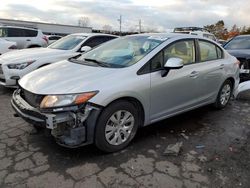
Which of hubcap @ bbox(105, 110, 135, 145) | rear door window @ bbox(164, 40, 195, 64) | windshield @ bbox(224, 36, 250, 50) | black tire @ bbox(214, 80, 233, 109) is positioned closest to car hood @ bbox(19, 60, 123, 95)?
hubcap @ bbox(105, 110, 135, 145)

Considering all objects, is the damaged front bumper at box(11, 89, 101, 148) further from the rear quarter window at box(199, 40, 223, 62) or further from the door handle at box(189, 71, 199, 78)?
the rear quarter window at box(199, 40, 223, 62)

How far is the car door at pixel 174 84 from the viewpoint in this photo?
3.83 metres

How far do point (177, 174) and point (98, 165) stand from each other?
936 mm

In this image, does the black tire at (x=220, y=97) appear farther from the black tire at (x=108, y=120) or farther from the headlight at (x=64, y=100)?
the headlight at (x=64, y=100)

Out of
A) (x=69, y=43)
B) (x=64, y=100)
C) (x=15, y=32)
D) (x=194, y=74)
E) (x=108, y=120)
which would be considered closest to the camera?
(x=64, y=100)

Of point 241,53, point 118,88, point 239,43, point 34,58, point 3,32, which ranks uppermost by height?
point 3,32

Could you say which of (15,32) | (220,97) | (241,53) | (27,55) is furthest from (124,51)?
(15,32)

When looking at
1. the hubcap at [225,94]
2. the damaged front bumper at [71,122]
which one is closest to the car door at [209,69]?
the hubcap at [225,94]

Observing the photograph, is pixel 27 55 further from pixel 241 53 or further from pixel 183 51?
pixel 241 53

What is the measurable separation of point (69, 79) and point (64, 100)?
1.38ft

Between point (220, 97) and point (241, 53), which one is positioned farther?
point (241, 53)

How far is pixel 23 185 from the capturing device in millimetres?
2797

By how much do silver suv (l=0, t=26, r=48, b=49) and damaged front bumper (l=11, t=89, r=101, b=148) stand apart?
11.4 m

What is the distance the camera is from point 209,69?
4.73 meters
